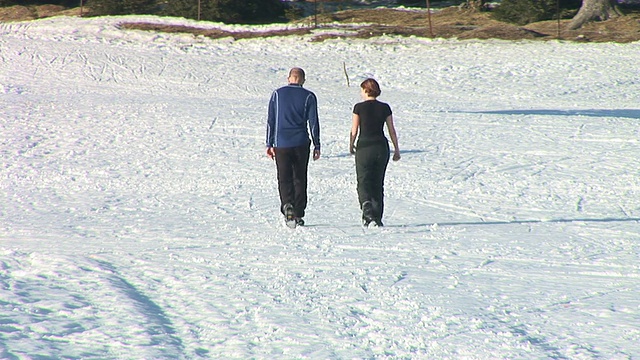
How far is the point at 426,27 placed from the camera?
30234 mm

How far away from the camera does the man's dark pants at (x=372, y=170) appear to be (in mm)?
7797

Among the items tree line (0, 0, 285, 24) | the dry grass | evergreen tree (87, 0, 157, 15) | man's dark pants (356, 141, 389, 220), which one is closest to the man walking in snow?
man's dark pants (356, 141, 389, 220)

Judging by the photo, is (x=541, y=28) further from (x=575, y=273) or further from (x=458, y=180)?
(x=575, y=273)

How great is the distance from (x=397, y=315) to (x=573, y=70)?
19.7m

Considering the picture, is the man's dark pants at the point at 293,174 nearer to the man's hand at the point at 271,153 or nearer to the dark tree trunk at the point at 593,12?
the man's hand at the point at 271,153

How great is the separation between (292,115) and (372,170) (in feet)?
3.06

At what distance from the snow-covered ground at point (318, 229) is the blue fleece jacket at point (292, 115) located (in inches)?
35.5

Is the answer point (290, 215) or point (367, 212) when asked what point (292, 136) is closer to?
point (290, 215)

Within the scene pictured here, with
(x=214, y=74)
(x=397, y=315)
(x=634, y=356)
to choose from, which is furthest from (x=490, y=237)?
(x=214, y=74)

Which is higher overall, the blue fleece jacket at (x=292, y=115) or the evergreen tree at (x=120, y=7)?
the evergreen tree at (x=120, y=7)

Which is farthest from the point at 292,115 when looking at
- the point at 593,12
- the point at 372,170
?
the point at 593,12

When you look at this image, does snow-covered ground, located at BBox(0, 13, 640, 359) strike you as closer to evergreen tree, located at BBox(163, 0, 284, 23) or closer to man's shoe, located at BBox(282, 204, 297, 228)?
man's shoe, located at BBox(282, 204, 297, 228)

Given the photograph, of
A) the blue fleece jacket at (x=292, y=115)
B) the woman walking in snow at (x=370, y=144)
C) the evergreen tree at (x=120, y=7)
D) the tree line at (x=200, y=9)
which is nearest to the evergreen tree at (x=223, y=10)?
the tree line at (x=200, y=9)

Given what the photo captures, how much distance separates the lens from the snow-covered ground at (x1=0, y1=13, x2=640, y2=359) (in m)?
4.65
